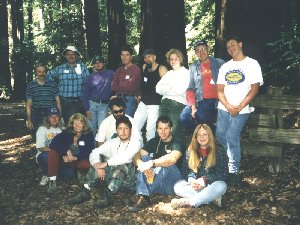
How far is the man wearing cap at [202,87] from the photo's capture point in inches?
280

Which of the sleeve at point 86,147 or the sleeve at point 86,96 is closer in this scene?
the sleeve at point 86,147

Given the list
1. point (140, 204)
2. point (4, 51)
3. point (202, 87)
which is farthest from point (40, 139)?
point (4, 51)

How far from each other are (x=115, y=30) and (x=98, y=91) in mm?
7986

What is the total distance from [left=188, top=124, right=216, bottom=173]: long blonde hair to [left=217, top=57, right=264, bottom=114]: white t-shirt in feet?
2.32

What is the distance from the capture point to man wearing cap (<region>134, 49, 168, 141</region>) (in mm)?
7691

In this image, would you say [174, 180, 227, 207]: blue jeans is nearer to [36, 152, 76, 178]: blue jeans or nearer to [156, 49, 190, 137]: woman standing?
[156, 49, 190, 137]: woman standing

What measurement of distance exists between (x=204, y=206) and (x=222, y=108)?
1672mm

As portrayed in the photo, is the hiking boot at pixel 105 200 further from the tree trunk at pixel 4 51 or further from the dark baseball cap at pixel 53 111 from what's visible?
the tree trunk at pixel 4 51

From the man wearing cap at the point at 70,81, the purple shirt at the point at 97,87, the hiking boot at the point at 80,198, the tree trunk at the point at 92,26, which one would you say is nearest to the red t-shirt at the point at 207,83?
the purple shirt at the point at 97,87

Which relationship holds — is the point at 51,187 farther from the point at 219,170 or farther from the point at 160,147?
the point at 219,170

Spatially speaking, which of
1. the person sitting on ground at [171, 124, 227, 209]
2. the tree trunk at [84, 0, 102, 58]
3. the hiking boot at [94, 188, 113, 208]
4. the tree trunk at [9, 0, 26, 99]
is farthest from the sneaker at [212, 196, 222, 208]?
the tree trunk at [9, 0, 26, 99]

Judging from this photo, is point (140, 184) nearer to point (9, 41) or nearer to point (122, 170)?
point (122, 170)

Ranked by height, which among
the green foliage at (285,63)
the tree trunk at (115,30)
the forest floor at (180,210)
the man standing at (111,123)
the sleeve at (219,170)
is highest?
the tree trunk at (115,30)

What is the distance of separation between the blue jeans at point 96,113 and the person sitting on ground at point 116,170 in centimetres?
172
